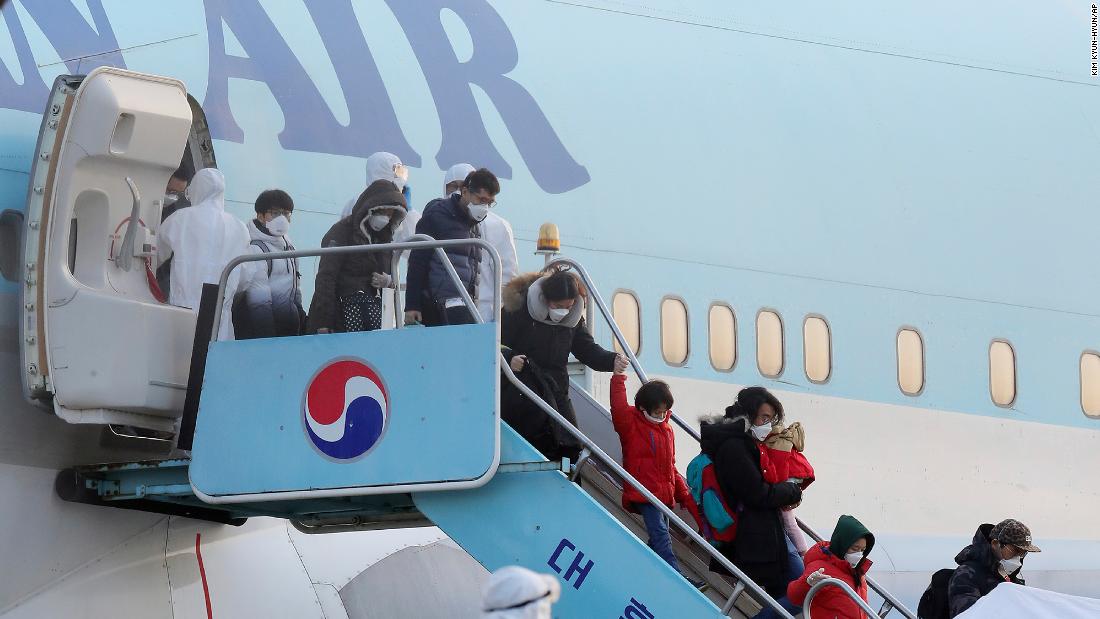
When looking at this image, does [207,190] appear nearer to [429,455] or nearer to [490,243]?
[490,243]

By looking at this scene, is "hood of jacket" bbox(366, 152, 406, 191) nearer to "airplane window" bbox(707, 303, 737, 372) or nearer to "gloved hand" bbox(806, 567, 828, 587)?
"gloved hand" bbox(806, 567, 828, 587)

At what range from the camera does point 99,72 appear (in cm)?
718

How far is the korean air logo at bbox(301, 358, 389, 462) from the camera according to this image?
20.6 feet

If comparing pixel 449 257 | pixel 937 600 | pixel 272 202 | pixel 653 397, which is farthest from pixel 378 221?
pixel 937 600

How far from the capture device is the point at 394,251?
6.68 meters

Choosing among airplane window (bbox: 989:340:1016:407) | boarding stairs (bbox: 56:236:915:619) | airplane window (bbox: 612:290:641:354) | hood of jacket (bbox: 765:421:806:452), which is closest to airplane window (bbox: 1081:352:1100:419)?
airplane window (bbox: 989:340:1016:407)

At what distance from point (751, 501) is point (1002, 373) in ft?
15.9

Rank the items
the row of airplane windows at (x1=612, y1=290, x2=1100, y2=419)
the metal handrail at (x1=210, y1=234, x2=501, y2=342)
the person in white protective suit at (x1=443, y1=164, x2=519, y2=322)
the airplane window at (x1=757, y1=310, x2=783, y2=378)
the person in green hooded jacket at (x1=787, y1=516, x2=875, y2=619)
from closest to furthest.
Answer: the metal handrail at (x1=210, y1=234, x2=501, y2=342)
the person in green hooded jacket at (x1=787, y1=516, x2=875, y2=619)
the person in white protective suit at (x1=443, y1=164, x2=519, y2=322)
the row of airplane windows at (x1=612, y1=290, x2=1100, y2=419)
the airplane window at (x1=757, y1=310, x2=783, y2=378)

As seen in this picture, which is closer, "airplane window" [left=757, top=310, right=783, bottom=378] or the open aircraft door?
the open aircraft door

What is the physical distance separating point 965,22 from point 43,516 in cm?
765

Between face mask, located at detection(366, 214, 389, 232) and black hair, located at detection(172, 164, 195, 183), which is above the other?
black hair, located at detection(172, 164, 195, 183)

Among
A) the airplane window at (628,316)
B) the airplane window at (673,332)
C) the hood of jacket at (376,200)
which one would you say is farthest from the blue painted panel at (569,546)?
the airplane window at (673,332)

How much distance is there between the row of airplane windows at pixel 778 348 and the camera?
959cm

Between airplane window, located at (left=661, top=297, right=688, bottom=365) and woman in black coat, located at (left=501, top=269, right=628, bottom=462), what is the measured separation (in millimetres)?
2707
